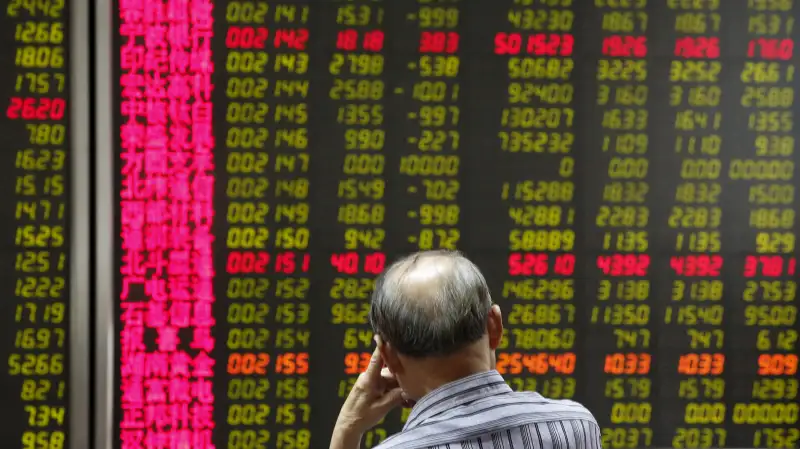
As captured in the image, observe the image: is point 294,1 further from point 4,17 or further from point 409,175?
point 4,17

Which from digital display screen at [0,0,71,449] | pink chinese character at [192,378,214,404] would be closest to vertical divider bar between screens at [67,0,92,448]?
digital display screen at [0,0,71,449]

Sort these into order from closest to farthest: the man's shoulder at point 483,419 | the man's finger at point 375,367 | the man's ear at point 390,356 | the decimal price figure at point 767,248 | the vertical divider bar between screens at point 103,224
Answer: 1. the man's shoulder at point 483,419
2. the man's ear at point 390,356
3. the man's finger at point 375,367
4. the vertical divider bar between screens at point 103,224
5. the decimal price figure at point 767,248

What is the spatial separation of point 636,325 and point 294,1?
1186mm

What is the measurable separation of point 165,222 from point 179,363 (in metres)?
0.35

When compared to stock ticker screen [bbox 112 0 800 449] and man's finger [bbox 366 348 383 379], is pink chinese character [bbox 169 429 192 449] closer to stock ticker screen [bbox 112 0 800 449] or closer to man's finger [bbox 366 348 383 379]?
stock ticker screen [bbox 112 0 800 449]

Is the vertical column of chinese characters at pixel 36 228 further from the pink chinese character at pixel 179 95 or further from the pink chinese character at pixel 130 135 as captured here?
the pink chinese character at pixel 179 95

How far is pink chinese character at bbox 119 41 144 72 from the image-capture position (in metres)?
1.89

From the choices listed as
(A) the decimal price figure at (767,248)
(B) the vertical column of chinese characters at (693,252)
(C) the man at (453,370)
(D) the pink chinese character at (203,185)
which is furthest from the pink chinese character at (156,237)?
(A) the decimal price figure at (767,248)

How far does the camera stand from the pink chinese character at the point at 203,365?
1.90m

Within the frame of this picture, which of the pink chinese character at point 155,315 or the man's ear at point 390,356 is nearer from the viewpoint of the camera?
the man's ear at point 390,356

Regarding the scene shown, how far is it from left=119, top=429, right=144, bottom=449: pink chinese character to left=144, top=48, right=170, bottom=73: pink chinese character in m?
0.89

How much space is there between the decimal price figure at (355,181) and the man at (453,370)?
2.92 ft

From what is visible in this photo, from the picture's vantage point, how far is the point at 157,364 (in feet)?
6.22

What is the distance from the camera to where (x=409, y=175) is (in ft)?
6.35
